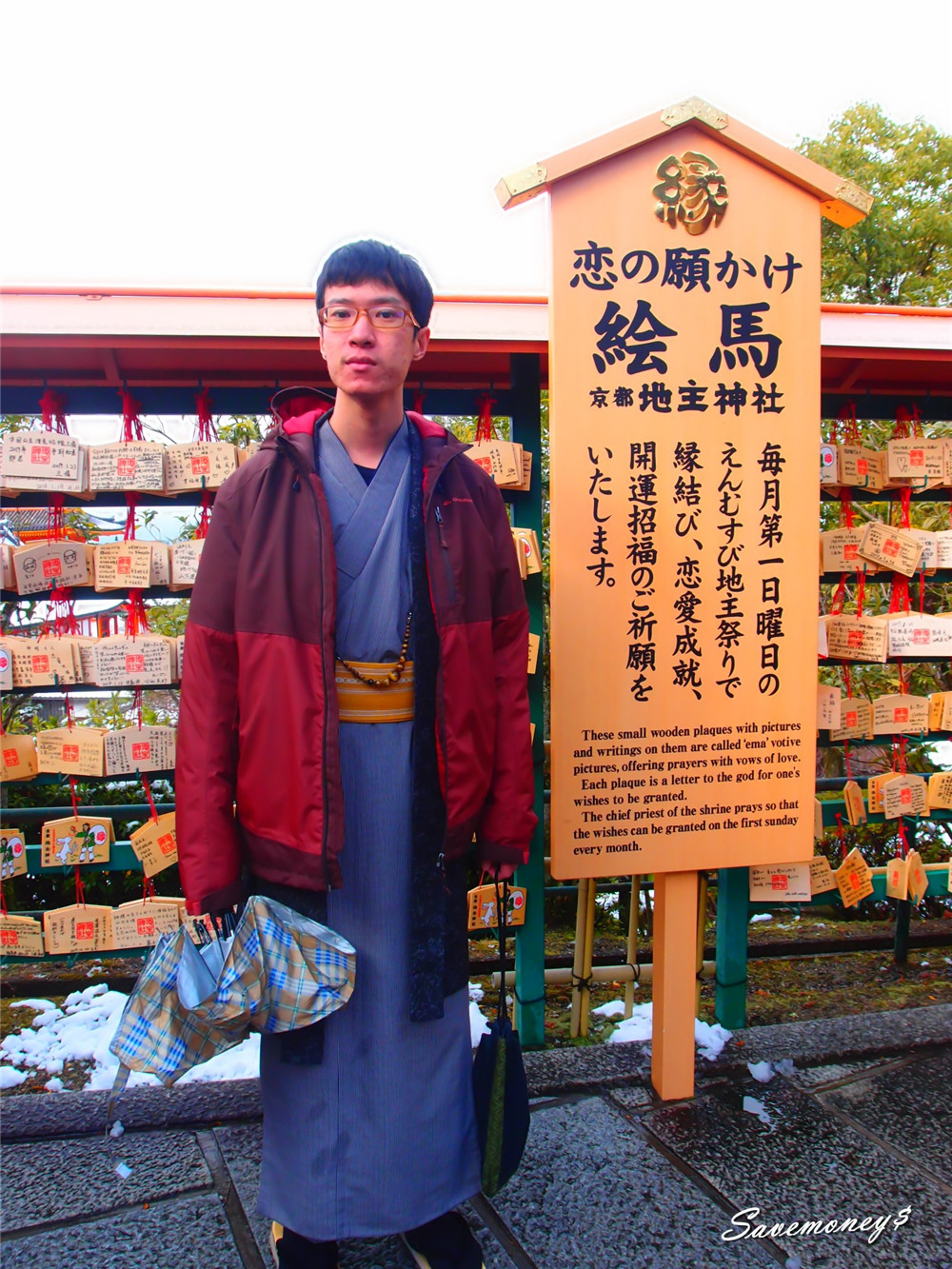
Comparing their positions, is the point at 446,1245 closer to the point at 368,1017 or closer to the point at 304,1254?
the point at 304,1254

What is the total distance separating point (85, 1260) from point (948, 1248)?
7.68 ft

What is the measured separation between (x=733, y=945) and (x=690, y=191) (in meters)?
2.91

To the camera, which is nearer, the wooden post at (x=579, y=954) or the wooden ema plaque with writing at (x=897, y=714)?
the wooden post at (x=579, y=954)

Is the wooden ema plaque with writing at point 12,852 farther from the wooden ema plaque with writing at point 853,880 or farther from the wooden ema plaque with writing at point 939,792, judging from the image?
the wooden ema plaque with writing at point 939,792

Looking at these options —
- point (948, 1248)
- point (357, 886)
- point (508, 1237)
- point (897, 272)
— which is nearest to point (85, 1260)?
point (508, 1237)

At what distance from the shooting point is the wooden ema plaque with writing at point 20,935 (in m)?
3.44

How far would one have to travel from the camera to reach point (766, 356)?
2.93 metres

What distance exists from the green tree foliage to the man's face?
33.0ft

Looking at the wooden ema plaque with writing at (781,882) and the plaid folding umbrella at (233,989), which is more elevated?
the plaid folding umbrella at (233,989)

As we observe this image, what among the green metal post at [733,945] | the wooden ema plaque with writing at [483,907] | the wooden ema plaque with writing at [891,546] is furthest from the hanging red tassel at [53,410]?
the wooden ema plaque with writing at [891,546]

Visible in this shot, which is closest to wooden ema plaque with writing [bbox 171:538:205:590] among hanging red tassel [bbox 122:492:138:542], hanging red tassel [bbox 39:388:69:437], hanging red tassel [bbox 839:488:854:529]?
hanging red tassel [bbox 122:492:138:542]

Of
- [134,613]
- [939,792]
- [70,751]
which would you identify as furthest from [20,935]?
[939,792]

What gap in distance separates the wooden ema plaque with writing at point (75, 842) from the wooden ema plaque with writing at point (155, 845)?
18 centimetres

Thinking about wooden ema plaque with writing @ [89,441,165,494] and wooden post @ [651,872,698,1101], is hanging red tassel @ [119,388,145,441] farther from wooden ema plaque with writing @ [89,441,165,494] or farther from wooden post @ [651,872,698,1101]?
wooden post @ [651,872,698,1101]
